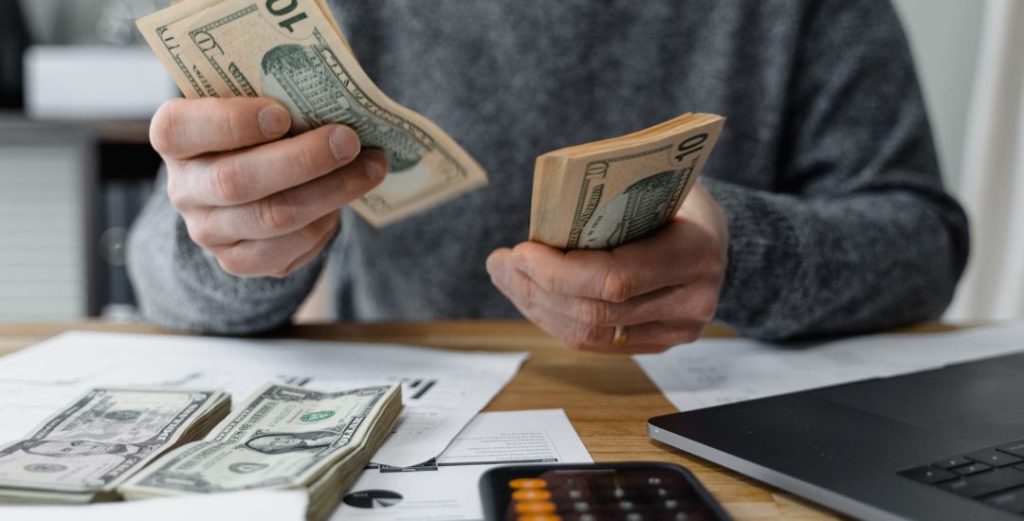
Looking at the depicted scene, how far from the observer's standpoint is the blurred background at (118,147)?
1.60 metres

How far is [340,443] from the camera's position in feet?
1.50

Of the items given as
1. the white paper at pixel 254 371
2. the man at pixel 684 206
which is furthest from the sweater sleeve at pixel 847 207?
the white paper at pixel 254 371

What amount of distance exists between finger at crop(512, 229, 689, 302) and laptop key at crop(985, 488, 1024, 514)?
10.0 inches

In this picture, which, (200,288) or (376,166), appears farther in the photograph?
(200,288)

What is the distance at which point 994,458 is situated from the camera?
44 cm

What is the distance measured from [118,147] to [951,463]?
6.97 feet

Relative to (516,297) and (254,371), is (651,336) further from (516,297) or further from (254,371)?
(254,371)

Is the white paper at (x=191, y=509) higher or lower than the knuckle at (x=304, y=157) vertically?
lower

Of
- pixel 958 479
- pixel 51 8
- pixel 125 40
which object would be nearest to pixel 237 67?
pixel 958 479

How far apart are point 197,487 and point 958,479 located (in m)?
0.38

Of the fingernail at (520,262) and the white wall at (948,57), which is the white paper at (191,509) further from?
the white wall at (948,57)

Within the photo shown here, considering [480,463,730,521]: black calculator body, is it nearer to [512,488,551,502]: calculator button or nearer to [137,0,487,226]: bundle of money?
[512,488,551,502]: calculator button

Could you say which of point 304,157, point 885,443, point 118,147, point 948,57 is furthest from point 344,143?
point 118,147

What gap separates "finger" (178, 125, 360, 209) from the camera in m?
0.56
